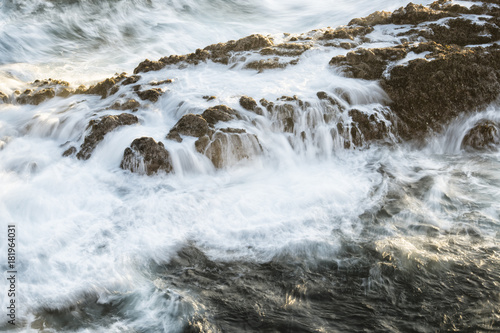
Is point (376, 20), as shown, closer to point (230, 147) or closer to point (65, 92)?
point (230, 147)

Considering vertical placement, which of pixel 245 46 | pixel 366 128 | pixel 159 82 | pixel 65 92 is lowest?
pixel 366 128

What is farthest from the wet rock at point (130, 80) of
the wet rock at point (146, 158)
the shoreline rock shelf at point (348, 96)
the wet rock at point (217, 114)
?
the wet rock at point (146, 158)

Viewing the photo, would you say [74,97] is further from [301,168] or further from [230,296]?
[230,296]

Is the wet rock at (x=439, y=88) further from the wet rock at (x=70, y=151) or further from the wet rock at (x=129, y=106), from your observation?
the wet rock at (x=70, y=151)

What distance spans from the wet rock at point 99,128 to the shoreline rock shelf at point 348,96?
0.02 meters

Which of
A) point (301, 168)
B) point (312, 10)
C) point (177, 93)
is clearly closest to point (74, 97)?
point (177, 93)

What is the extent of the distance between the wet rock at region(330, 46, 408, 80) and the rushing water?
28 centimetres

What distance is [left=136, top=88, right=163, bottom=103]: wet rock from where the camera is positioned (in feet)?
24.2

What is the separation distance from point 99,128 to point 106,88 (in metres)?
1.79

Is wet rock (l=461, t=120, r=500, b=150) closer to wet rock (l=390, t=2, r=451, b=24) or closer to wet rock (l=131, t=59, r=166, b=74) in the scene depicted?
wet rock (l=390, t=2, r=451, b=24)

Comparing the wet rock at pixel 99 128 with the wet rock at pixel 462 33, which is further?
the wet rock at pixel 462 33

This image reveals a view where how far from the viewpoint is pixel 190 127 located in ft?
21.2

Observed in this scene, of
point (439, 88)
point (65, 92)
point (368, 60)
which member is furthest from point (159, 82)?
point (439, 88)

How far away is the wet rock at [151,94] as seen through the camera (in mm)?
7383
